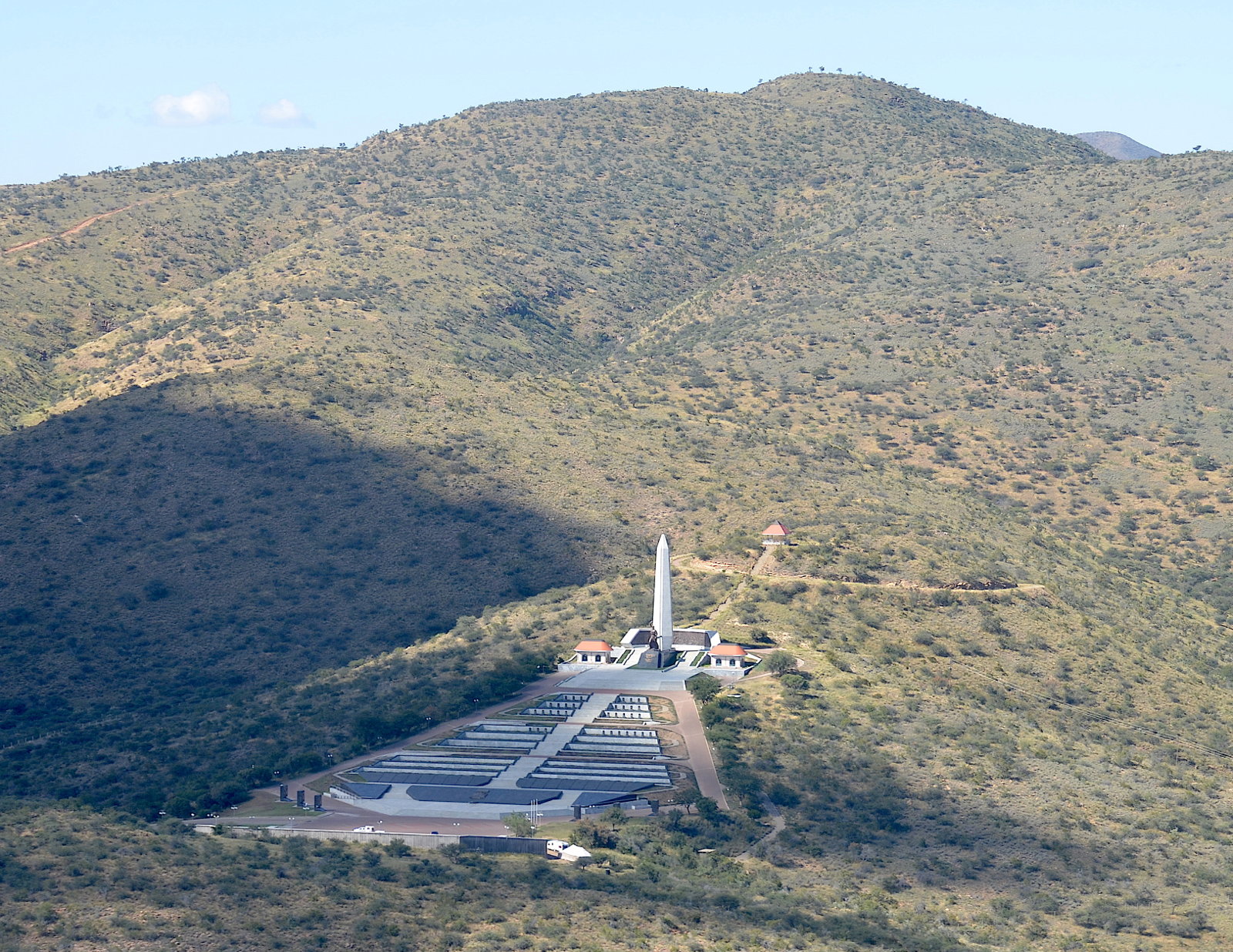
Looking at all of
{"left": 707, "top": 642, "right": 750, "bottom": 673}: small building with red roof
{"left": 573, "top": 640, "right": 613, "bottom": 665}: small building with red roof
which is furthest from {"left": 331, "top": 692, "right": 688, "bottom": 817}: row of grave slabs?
{"left": 573, "top": 640, "right": 613, "bottom": 665}: small building with red roof

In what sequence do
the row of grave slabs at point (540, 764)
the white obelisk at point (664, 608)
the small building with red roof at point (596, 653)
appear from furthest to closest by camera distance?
the small building with red roof at point (596, 653) → the white obelisk at point (664, 608) → the row of grave slabs at point (540, 764)

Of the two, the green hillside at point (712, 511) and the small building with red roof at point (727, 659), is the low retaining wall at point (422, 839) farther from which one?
the small building with red roof at point (727, 659)

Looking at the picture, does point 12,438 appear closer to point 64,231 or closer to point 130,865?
point 64,231

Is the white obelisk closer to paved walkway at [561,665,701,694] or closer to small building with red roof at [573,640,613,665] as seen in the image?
paved walkway at [561,665,701,694]

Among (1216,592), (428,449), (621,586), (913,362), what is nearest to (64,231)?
(428,449)

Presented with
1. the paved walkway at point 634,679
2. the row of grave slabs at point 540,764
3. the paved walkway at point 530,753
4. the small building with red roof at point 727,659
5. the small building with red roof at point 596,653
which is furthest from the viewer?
the small building with red roof at point 596,653

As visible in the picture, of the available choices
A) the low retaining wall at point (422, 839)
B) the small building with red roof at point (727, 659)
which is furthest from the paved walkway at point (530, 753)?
the small building with red roof at point (727, 659)
